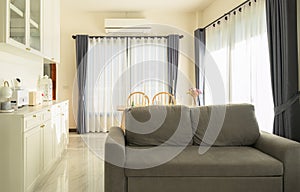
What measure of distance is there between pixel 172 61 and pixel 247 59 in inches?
104

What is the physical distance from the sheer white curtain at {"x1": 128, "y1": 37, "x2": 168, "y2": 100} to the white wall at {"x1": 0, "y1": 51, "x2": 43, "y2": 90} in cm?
251

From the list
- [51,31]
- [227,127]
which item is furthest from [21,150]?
[51,31]

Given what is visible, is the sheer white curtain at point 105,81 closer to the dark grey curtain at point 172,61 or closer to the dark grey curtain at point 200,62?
the dark grey curtain at point 172,61

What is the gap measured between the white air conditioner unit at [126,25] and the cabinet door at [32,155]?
153 inches

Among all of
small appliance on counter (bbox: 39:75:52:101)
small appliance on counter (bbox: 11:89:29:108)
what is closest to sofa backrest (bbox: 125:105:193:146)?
small appliance on counter (bbox: 11:89:29:108)

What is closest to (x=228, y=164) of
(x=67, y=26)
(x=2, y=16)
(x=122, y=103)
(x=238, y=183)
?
(x=238, y=183)

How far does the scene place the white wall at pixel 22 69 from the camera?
3.41 meters

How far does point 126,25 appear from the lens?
6602 mm

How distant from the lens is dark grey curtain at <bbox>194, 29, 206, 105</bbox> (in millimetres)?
6473

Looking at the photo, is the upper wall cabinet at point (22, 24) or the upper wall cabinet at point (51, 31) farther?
the upper wall cabinet at point (51, 31)

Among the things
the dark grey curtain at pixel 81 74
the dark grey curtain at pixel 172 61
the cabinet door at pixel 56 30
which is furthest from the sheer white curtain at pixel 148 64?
the cabinet door at pixel 56 30

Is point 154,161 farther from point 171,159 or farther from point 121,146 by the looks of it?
point 121,146

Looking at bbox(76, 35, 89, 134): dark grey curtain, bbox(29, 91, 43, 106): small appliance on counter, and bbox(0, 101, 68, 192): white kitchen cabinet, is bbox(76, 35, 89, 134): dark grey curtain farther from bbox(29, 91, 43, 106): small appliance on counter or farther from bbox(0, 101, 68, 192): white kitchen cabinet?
bbox(0, 101, 68, 192): white kitchen cabinet

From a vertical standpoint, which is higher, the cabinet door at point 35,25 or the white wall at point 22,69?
the cabinet door at point 35,25
